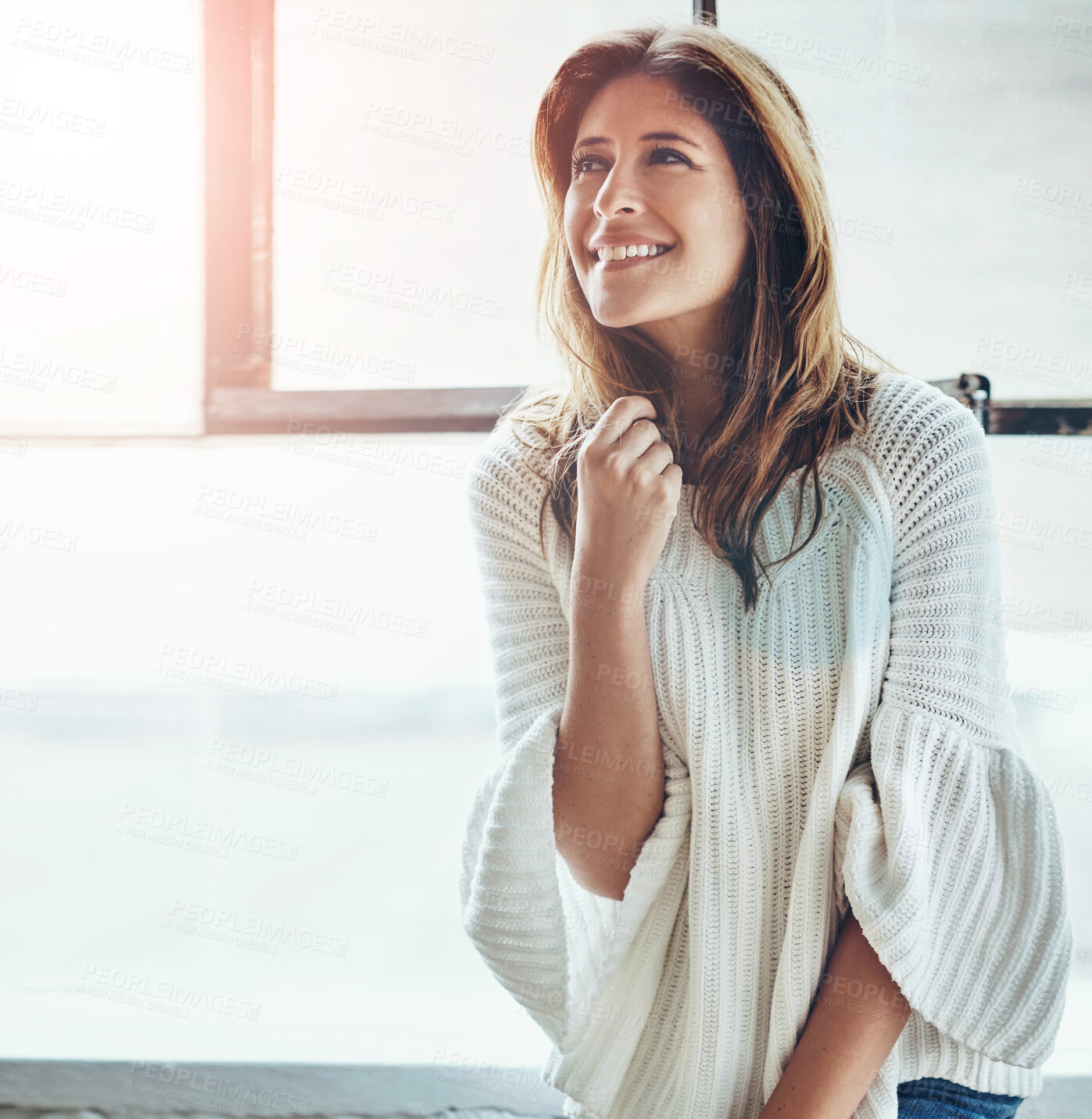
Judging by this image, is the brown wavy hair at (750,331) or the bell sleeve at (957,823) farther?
the brown wavy hair at (750,331)

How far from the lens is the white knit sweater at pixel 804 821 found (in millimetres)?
850

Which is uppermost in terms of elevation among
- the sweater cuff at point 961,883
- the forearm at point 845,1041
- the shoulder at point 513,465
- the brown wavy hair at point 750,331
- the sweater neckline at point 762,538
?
the brown wavy hair at point 750,331

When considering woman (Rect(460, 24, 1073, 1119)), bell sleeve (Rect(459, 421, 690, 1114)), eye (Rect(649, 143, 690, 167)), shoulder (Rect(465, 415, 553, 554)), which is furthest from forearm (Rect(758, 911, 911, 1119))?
eye (Rect(649, 143, 690, 167))

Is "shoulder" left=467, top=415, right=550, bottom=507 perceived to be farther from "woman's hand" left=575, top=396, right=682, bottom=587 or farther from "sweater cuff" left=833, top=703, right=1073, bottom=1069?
"sweater cuff" left=833, top=703, right=1073, bottom=1069

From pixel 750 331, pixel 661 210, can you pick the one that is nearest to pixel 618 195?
pixel 661 210

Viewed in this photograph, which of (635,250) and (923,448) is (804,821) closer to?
(923,448)

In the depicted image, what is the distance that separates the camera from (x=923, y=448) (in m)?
0.92

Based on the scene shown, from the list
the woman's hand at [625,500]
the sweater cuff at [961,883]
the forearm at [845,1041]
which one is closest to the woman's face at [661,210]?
the woman's hand at [625,500]

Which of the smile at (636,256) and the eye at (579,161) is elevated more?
the eye at (579,161)

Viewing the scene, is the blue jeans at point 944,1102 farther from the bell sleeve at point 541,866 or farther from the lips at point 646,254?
the lips at point 646,254

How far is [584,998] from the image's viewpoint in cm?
100

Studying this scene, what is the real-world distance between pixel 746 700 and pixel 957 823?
0.72ft

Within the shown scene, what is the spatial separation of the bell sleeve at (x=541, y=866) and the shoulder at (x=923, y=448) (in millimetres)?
352

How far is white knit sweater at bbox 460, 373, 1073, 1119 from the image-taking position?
0.85 m
